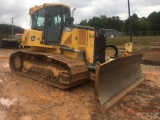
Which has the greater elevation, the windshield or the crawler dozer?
the windshield

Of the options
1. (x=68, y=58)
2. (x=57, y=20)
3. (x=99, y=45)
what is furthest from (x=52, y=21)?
(x=99, y=45)

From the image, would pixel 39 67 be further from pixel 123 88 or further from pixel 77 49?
pixel 123 88

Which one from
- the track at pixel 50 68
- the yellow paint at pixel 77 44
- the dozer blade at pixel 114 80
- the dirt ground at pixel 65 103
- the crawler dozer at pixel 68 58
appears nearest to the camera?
the dirt ground at pixel 65 103

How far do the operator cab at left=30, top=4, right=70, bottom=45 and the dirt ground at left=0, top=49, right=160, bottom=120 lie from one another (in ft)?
5.59

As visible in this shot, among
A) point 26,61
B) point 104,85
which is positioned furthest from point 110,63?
point 26,61

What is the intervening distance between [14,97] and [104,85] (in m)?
2.65

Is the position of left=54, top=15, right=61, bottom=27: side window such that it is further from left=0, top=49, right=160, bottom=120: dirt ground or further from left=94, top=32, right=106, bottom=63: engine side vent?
left=0, top=49, right=160, bottom=120: dirt ground

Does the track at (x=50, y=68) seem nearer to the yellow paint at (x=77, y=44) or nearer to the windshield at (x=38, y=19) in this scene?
the yellow paint at (x=77, y=44)

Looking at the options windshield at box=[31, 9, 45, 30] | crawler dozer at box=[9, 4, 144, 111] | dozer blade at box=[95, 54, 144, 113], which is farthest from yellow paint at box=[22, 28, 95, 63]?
dozer blade at box=[95, 54, 144, 113]

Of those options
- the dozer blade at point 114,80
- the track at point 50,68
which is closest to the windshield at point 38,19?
the track at point 50,68

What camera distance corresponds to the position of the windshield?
9156 mm

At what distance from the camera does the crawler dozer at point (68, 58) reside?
720 centimetres

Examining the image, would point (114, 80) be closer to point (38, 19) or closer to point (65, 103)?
point (65, 103)

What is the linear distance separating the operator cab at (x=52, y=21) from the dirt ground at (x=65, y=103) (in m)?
1.70
